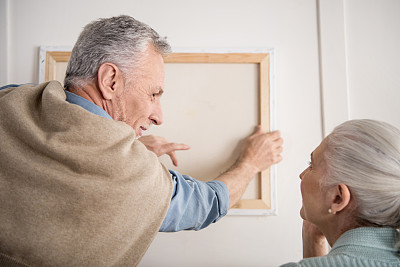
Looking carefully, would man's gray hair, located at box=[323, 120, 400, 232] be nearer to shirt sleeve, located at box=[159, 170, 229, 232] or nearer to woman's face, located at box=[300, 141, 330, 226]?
woman's face, located at box=[300, 141, 330, 226]

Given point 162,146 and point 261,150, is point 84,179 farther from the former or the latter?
point 261,150

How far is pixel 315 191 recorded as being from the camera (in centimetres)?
99

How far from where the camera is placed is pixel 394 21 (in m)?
1.58

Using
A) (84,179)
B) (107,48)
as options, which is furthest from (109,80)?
(84,179)

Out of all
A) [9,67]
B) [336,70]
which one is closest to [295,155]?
[336,70]

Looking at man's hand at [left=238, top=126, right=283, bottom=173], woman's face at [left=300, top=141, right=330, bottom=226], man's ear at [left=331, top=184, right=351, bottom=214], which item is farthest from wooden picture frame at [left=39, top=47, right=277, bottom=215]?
man's ear at [left=331, top=184, right=351, bottom=214]

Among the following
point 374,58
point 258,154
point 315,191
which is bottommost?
point 315,191

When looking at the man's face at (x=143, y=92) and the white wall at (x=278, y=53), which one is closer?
the man's face at (x=143, y=92)

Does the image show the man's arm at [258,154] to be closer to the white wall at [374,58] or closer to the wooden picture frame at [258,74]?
the wooden picture frame at [258,74]

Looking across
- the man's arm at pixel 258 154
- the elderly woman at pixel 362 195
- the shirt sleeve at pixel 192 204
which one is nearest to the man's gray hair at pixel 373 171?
the elderly woman at pixel 362 195

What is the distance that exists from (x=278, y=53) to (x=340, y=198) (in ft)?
2.81

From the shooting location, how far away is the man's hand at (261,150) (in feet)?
4.85

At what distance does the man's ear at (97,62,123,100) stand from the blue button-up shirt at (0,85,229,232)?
0.07 m

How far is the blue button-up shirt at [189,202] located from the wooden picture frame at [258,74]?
1.14 ft
